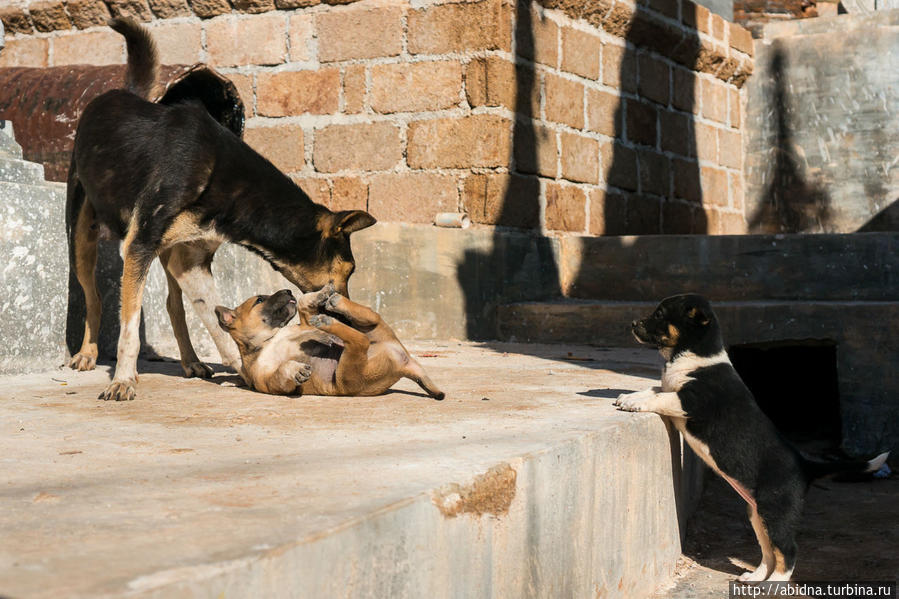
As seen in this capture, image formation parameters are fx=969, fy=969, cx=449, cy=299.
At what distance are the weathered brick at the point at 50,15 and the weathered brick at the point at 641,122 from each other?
522 cm

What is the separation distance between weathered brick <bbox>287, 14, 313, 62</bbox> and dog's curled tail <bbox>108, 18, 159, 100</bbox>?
2648 millimetres

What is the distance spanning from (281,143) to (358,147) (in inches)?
30.2

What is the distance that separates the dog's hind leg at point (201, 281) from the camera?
16.7 ft

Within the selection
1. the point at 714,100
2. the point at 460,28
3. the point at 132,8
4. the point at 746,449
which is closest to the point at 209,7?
the point at 132,8

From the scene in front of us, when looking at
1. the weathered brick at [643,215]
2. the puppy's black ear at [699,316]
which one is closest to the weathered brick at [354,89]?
the weathered brick at [643,215]

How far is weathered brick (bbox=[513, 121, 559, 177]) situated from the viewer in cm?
750

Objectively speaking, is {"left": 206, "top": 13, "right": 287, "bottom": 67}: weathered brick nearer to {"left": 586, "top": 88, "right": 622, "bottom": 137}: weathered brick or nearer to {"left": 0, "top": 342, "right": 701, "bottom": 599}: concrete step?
{"left": 586, "top": 88, "right": 622, "bottom": 137}: weathered brick

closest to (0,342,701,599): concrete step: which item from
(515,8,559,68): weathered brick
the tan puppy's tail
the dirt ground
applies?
the tan puppy's tail

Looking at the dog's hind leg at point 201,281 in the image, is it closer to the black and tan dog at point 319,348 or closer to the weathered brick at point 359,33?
the black and tan dog at point 319,348

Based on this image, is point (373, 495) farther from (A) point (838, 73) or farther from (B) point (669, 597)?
(A) point (838, 73)

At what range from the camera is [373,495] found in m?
2.19

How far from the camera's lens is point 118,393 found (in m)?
3.98

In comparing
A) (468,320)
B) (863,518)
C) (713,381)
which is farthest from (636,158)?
(713,381)

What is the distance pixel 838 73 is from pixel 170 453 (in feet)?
29.9
